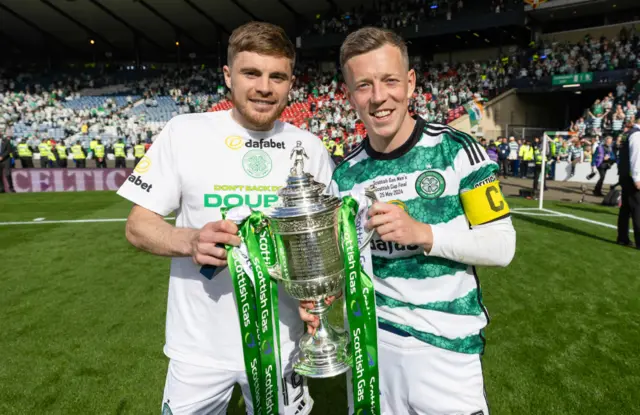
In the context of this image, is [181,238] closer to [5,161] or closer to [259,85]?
[259,85]

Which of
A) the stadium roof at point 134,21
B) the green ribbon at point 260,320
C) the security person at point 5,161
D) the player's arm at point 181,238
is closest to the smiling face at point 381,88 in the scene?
the green ribbon at point 260,320

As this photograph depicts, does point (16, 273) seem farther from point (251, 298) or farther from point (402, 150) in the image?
point (402, 150)

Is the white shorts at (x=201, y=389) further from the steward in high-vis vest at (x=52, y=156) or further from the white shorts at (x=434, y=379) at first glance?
the steward in high-vis vest at (x=52, y=156)

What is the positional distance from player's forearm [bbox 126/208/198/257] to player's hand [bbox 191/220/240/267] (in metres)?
0.08

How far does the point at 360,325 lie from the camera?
1.63 metres

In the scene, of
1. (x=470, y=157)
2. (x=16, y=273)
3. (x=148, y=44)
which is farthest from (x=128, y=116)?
(x=470, y=157)

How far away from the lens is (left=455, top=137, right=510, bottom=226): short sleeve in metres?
1.63

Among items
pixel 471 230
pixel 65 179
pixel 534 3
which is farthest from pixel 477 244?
pixel 534 3

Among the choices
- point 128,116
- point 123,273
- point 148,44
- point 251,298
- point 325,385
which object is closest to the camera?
point 251,298

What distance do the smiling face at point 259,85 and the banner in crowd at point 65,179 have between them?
48.0 ft

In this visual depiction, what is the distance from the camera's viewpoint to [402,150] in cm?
183

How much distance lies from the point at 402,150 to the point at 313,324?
2.70 feet

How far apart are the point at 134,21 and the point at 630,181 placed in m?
40.0

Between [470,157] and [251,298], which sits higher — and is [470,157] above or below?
above
